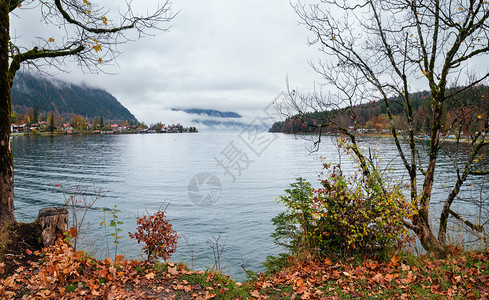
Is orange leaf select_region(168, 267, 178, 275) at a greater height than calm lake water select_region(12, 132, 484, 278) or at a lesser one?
greater

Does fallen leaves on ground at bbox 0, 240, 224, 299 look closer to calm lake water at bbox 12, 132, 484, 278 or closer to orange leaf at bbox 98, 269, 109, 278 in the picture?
orange leaf at bbox 98, 269, 109, 278

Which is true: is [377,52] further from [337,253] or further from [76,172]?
[76,172]

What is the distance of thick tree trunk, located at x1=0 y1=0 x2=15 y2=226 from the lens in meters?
6.79

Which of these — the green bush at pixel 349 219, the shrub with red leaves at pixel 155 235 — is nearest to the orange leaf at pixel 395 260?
the green bush at pixel 349 219

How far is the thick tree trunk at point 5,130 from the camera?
267 inches

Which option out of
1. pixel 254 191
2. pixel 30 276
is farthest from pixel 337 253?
pixel 254 191

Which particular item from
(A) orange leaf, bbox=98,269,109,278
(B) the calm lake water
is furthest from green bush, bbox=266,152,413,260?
(A) orange leaf, bbox=98,269,109,278

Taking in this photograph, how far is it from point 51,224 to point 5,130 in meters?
2.46

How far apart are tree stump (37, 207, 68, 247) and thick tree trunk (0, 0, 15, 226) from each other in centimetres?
78

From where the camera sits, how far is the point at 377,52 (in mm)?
9094

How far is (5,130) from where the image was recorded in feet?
22.7

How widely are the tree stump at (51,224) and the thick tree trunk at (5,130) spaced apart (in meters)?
0.78

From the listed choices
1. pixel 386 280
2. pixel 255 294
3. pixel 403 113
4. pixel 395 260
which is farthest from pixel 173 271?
pixel 403 113

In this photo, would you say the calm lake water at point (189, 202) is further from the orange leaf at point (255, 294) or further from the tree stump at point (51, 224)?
the orange leaf at point (255, 294)
